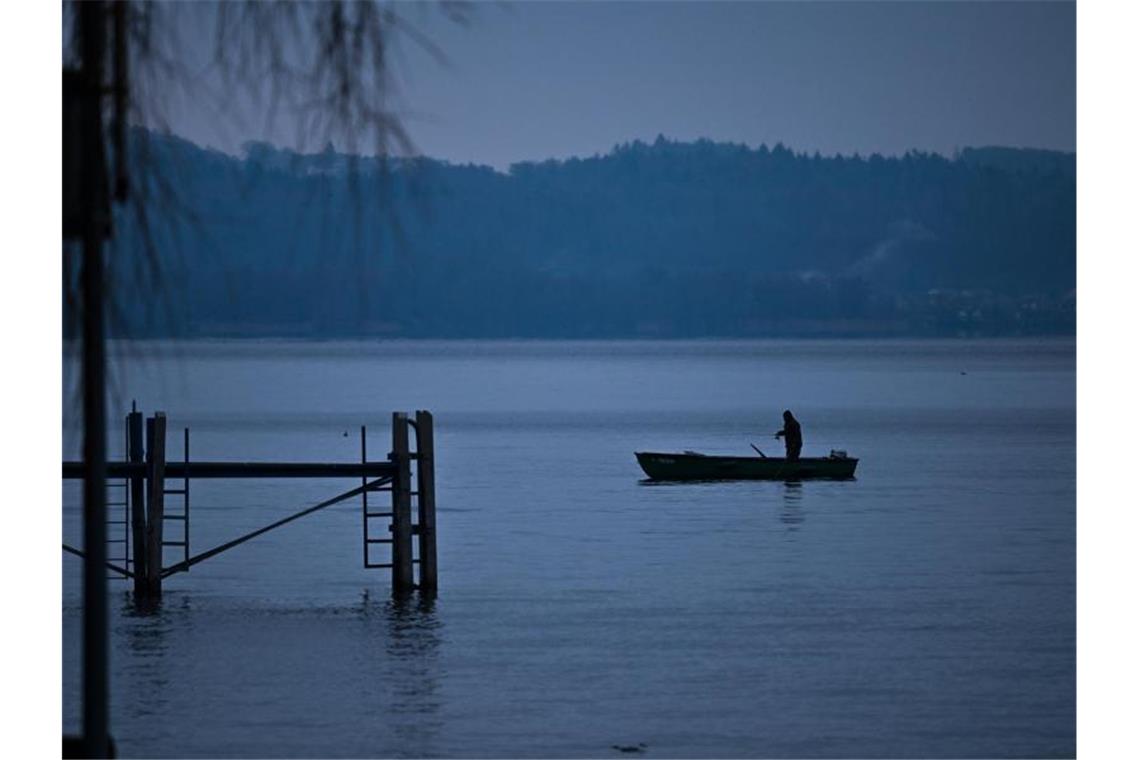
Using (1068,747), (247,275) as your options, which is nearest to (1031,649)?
(1068,747)

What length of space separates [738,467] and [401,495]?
1908cm

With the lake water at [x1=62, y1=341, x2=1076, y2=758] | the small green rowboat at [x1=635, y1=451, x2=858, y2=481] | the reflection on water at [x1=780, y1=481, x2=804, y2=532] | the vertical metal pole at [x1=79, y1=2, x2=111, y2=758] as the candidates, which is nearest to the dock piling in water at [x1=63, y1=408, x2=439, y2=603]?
the lake water at [x1=62, y1=341, x2=1076, y2=758]

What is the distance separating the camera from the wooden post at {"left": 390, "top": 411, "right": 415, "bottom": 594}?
19.4m

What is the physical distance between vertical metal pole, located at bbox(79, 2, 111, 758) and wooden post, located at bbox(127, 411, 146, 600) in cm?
1411

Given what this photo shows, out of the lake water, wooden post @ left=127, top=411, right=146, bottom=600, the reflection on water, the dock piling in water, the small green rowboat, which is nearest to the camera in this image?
the lake water

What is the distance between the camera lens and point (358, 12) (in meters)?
5.83

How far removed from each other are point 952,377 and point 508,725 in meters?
160

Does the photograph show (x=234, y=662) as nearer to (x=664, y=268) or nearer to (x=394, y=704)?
(x=394, y=704)

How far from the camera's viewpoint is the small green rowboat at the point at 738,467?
1489 inches

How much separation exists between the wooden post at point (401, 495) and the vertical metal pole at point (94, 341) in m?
13.1

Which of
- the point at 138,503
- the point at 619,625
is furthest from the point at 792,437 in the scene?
the point at 138,503

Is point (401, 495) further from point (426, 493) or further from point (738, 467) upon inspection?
point (738, 467)

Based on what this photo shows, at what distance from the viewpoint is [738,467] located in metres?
37.8

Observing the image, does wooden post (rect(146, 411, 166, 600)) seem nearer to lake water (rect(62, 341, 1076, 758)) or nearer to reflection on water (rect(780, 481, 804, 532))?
lake water (rect(62, 341, 1076, 758))
